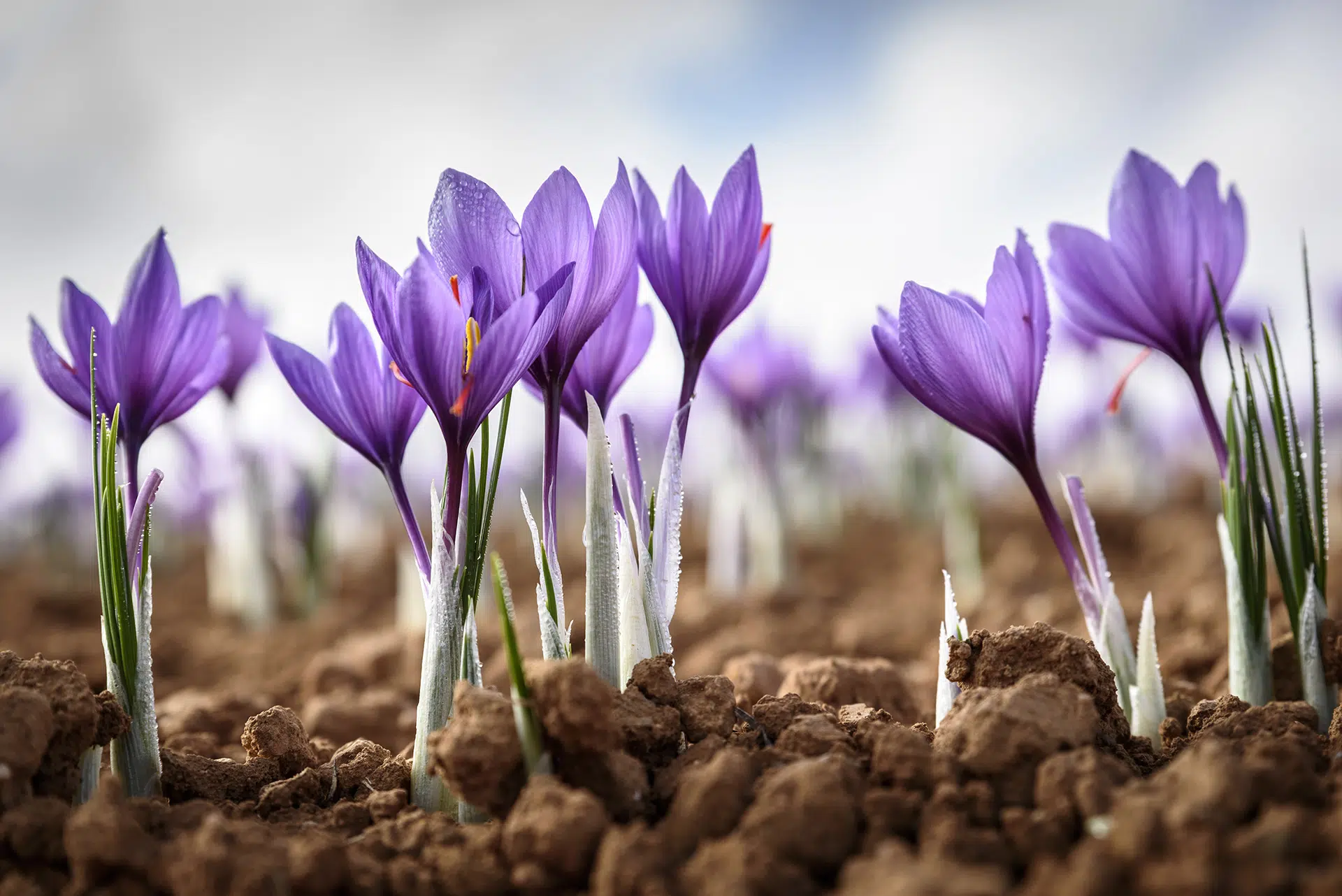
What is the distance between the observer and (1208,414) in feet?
3.97

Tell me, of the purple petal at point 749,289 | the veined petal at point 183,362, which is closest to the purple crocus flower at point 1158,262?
the purple petal at point 749,289

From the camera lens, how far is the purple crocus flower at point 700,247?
1087mm

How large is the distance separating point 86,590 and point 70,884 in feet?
12.0

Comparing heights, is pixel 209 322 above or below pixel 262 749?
above

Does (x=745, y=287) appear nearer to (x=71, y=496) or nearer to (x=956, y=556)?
(x=956, y=556)

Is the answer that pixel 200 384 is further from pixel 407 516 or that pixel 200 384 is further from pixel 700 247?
pixel 700 247

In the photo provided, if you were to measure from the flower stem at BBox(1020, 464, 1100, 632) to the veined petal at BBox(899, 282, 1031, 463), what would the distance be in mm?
46

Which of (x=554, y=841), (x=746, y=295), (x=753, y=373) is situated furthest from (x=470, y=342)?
(x=753, y=373)

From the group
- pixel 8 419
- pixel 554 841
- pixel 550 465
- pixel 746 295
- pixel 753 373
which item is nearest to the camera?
pixel 554 841

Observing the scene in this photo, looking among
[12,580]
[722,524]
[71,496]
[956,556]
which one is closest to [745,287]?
[956,556]

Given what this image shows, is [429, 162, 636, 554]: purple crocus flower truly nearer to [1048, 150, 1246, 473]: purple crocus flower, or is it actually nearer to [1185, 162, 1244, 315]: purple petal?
[1048, 150, 1246, 473]: purple crocus flower

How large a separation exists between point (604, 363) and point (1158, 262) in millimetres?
660

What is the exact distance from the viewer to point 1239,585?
1180 mm

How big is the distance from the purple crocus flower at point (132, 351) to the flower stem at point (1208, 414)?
1176 mm
